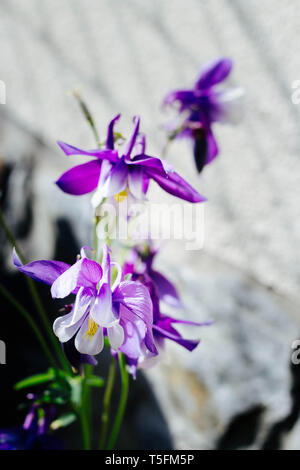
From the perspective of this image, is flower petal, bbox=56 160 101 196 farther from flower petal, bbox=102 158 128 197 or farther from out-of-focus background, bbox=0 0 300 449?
out-of-focus background, bbox=0 0 300 449

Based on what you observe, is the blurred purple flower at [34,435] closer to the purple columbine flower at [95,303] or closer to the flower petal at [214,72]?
the purple columbine flower at [95,303]

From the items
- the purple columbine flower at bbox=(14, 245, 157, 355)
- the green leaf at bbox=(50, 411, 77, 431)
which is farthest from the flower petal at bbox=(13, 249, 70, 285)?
the green leaf at bbox=(50, 411, 77, 431)

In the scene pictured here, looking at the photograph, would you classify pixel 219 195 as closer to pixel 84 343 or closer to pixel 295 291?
pixel 295 291

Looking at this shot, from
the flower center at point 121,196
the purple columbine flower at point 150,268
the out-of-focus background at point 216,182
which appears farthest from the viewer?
the out-of-focus background at point 216,182

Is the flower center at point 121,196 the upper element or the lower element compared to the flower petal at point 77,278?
upper

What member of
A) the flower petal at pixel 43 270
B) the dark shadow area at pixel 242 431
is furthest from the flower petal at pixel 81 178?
the dark shadow area at pixel 242 431

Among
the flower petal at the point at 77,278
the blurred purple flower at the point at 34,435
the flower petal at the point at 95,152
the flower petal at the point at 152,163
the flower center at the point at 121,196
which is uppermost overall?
the flower petal at the point at 95,152

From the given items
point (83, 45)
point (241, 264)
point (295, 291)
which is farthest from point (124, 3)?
point (295, 291)
